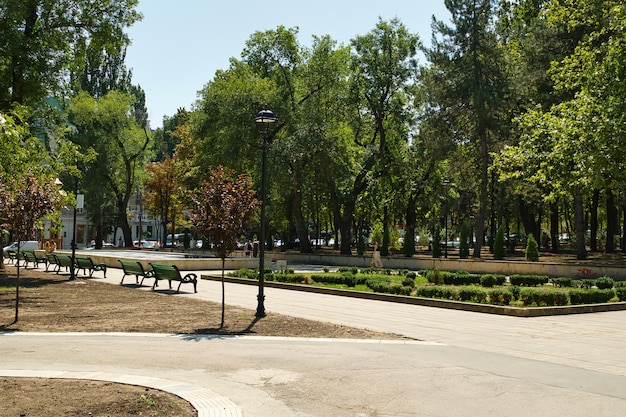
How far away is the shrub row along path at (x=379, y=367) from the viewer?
22.8 feet

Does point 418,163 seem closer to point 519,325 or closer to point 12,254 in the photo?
point 12,254

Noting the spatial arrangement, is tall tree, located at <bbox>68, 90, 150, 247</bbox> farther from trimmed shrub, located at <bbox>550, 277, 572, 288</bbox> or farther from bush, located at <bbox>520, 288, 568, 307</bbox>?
bush, located at <bbox>520, 288, 568, 307</bbox>

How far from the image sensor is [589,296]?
662 inches

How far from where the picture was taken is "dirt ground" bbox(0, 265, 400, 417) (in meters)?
6.55

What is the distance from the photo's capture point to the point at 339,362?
9.34 metres

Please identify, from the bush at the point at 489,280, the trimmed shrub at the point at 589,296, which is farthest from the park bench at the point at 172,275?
the trimmed shrub at the point at 589,296

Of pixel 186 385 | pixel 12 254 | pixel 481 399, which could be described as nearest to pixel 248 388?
pixel 186 385

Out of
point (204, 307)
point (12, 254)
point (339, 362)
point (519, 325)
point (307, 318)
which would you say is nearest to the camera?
point (339, 362)

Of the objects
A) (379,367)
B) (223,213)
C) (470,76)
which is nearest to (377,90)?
(470,76)

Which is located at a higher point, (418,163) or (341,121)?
(341,121)

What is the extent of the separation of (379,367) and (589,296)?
10.4m

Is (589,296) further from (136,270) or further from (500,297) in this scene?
(136,270)

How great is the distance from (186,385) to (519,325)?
873cm

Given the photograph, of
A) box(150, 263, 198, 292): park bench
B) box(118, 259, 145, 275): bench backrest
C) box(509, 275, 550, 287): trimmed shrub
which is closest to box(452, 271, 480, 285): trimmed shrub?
box(509, 275, 550, 287): trimmed shrub
